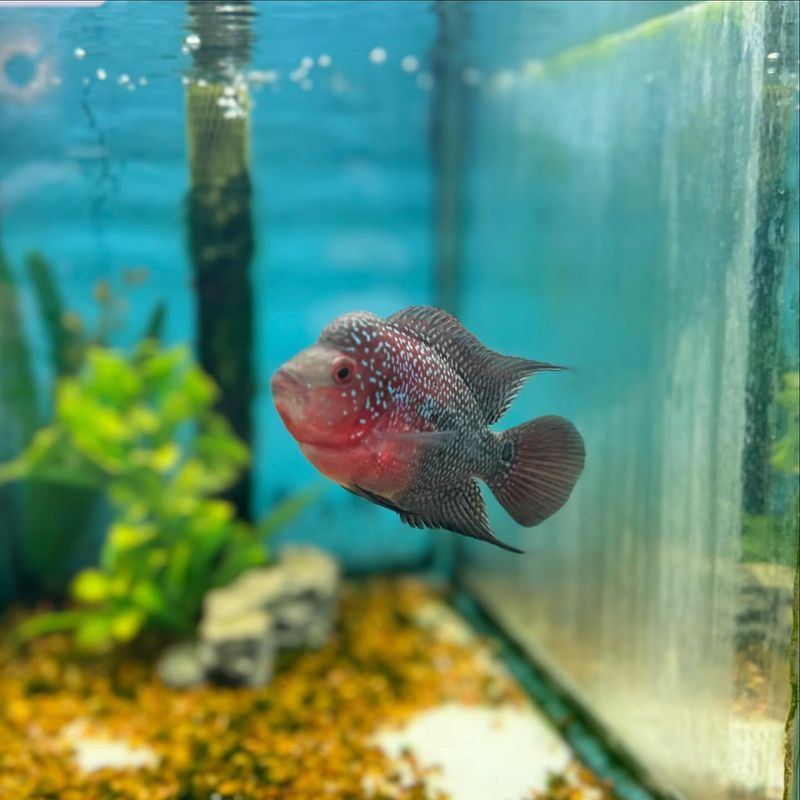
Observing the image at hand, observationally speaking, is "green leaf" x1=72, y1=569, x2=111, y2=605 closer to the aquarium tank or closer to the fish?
the aquarium tank

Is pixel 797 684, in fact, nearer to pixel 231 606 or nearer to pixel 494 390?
pixel 494 390

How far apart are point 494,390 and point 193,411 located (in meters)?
2.83

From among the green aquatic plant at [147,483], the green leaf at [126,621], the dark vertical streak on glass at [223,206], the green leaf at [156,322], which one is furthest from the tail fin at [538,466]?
the green leaf at [156,322]

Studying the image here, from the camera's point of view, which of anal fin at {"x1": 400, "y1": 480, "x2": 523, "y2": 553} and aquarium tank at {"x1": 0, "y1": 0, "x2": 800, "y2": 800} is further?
aquarium tank at {"x1": 0, "y1": 0, "x2": 800, "y2": 800}

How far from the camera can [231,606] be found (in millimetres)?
4004

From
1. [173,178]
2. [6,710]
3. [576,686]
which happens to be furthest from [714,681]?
[6,710]

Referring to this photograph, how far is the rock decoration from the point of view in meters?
3.84

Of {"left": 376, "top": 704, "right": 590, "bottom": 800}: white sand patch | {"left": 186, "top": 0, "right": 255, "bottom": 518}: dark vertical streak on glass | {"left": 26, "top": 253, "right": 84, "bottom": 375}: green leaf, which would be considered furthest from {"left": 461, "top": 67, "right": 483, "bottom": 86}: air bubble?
{"left": 376, "top": 704, "right": 590, "bottom": 800}: white sand patch

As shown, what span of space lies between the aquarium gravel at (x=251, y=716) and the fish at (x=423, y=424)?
167 cm

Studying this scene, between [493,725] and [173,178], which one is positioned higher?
[173,178]

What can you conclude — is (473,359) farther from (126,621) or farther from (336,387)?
(126,621)

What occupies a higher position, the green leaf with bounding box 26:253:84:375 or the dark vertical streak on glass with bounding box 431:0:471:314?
the dark vertical streak on glass with bounding box 431:0:471:314

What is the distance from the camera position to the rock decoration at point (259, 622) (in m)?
3.84

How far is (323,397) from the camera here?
4.78ft
